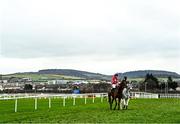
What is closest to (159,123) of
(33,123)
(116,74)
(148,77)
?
(33,123)

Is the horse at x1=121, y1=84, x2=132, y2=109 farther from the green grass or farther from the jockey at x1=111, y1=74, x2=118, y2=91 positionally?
the green grass

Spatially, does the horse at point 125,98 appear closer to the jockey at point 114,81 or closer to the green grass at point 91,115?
the jockey at point 114,81

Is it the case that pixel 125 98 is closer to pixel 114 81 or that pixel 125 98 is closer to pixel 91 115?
pixel 114 81

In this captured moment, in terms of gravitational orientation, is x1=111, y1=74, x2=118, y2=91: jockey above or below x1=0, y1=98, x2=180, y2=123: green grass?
above

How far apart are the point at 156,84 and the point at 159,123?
5579 inches

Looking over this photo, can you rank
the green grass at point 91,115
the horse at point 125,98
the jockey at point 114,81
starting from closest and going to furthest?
the green grass at point 91,115, the jockey at point 114,81, the horse at point 125,98

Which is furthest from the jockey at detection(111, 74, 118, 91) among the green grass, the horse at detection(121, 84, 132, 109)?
the green grass

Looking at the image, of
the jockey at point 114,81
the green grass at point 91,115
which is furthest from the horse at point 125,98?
the green grass at point 91,115

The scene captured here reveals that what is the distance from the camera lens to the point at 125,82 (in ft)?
94.2

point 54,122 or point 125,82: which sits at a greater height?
point 125,82

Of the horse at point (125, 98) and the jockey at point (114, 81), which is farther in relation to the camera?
the horse at point (125, 98)

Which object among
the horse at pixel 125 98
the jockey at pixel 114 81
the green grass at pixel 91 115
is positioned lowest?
the green grass at pixel 91 115

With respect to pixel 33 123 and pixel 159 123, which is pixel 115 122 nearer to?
pixel 159 123

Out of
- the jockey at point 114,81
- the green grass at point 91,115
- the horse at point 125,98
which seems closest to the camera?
the green grass at point 91,115
